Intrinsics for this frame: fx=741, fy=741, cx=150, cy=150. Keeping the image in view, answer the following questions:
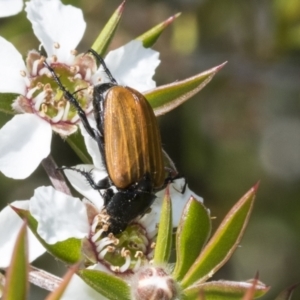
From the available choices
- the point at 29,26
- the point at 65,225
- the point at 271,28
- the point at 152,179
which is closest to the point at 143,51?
the point at 152,179

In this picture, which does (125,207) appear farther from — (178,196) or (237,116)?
(237,116)

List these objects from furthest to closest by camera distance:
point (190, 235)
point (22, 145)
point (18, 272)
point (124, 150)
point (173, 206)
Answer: point (124, 150)
point (173, 206)
point (22, 145)
point (190, 235)
point (18, 272)

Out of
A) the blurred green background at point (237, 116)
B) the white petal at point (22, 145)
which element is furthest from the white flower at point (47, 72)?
the blurred green background at point (237, 116)

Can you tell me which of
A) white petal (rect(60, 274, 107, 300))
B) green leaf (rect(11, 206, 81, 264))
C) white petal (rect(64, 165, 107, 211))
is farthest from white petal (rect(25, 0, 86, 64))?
white petal (rect(60, 274, 107, 300))

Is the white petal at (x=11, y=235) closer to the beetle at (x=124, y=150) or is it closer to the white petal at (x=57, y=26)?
the beetle at (x=124, y=150)

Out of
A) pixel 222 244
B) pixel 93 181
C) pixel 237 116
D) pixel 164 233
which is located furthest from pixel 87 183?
pixel 237 116
